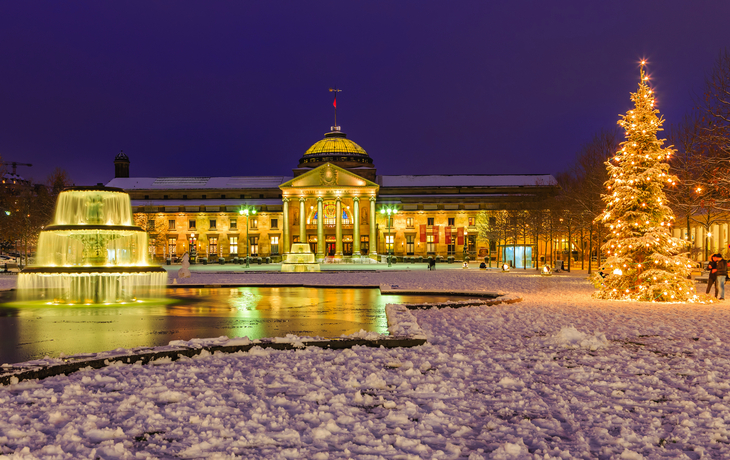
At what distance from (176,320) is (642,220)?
15.0 meters

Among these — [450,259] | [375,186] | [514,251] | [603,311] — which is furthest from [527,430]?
[375,186]

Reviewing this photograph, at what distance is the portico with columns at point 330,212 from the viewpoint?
86.2 meters

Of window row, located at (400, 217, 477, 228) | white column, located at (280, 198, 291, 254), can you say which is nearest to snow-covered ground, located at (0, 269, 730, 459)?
white column, located at (280, 198, 291, 254)

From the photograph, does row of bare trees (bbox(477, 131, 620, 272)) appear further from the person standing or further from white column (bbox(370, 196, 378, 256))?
white column (bbox(370, 196, 378, 256))

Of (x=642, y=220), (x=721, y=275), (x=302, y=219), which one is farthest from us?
(x=302, y=219)

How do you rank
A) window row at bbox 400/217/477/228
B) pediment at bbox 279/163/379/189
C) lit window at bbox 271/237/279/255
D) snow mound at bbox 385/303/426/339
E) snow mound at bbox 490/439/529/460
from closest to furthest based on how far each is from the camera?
snow mound at bbox 490/439/529/460 < snow mound at bbox 385/303/426/339 < pediment at bbox 279/163/379/189 < window row at bbox 400/217/477/228 < lit window at bbox 271/237/279/255

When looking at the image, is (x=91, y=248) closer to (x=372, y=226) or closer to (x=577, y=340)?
(x=577, y=340)

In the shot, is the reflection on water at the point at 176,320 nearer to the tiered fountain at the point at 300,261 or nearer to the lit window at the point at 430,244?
the tiered fountain at the point at 300,261

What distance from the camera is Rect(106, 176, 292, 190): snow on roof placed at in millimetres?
97625

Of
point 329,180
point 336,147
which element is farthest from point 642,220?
point 336,147

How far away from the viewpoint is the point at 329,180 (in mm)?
86688

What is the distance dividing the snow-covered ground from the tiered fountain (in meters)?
31.5

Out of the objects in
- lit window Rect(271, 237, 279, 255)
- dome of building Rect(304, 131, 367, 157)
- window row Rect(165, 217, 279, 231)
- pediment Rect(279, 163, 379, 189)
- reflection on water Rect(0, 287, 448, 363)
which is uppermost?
dome of building Rect(304, 131, 367, 157)

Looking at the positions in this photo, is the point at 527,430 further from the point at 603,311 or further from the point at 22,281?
the point at 22,281
